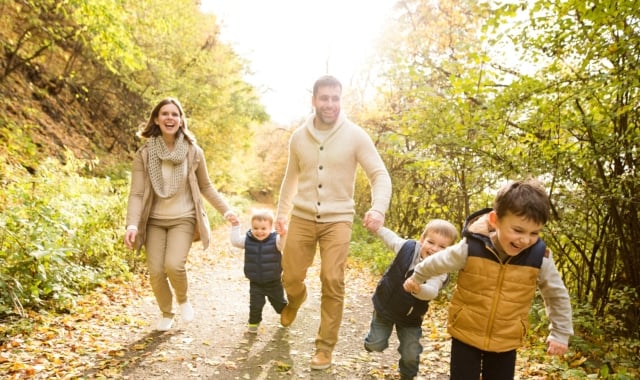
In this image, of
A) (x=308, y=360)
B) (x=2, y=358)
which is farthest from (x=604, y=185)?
(x=2, y=358)

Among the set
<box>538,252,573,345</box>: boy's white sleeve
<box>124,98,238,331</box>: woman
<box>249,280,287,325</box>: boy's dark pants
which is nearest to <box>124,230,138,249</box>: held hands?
<box>124,98,238,331</box>: woman

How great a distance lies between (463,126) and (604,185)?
192 centimetres

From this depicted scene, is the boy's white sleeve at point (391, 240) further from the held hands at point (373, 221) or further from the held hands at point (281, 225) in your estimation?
the held hands at point (281, 225)

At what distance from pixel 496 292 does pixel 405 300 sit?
3.54 feet

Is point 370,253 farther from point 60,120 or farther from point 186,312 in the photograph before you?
point 60,120

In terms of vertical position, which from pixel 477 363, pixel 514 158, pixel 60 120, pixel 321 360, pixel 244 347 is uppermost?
pixel 60 120

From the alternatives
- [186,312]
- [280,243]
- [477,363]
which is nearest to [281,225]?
[280,243]

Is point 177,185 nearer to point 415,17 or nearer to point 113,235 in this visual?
point 113,235

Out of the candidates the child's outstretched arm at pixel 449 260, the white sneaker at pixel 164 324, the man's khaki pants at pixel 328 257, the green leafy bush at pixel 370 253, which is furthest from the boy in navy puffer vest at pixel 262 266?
the green leafy bush at pixel 370 253

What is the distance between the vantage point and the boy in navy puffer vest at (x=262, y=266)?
5023 millimetres

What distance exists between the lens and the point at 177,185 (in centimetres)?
462

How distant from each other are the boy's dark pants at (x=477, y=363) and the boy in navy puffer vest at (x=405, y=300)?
0.81 metres

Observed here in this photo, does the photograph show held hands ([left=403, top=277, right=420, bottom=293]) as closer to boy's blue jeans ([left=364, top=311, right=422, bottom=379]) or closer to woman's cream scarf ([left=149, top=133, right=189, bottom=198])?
boy's blue jeans ([left=364, top=311, right=422, bottom=379])

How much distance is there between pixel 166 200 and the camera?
15.2ft
